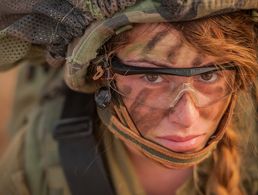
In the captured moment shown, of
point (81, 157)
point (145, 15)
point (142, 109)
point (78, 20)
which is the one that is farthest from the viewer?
point (81, 157)

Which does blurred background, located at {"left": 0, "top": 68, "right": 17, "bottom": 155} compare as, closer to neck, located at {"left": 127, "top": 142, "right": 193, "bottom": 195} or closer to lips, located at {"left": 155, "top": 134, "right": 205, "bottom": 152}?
neck, located at {"left": 127, "top": 142, "right": 193, "bottom": 195}

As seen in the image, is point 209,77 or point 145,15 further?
point 209,77

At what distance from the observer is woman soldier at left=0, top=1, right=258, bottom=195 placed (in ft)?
5.06

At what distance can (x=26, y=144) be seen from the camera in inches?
86.3

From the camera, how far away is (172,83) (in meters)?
1.64

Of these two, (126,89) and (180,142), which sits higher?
(126,89)

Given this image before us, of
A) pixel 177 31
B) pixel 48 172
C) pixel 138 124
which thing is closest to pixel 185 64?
pixel 177 31

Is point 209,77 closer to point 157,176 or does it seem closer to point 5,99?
point 157,176

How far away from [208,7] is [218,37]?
0.12 metres

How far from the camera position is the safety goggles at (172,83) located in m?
1.61

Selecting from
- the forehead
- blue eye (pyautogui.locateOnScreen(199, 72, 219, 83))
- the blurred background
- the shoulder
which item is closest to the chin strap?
blue eye (pyautogui.locateOnScreen(199, 72, 219, 83))

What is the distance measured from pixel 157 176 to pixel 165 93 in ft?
1.67

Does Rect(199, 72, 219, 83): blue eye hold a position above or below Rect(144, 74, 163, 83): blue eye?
below

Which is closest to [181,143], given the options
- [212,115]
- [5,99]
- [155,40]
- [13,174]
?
[212,115]
